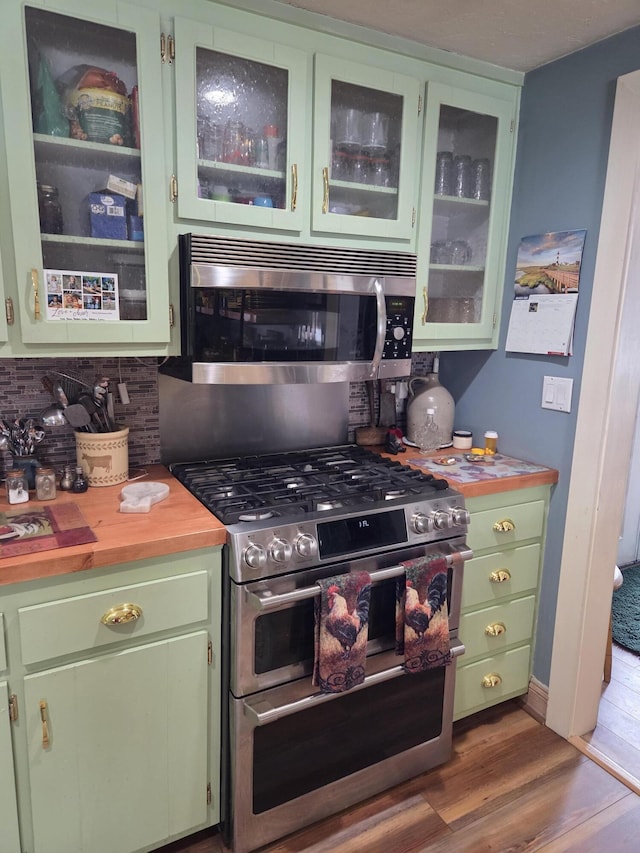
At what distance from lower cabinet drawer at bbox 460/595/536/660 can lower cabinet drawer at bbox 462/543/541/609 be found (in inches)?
1.6

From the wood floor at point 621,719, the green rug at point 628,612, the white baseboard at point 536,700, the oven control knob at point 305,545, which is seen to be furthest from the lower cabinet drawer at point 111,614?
the green rug at point 628,612

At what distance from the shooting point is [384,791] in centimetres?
181

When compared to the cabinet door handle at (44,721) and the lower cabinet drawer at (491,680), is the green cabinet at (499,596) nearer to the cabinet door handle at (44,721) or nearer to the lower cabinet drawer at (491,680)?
the lower cabinet drawer at (491,680)

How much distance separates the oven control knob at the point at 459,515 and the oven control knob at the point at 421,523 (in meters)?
0.09

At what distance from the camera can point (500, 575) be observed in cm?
202

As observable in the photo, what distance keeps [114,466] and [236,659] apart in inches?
26.5

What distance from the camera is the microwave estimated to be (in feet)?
5.20

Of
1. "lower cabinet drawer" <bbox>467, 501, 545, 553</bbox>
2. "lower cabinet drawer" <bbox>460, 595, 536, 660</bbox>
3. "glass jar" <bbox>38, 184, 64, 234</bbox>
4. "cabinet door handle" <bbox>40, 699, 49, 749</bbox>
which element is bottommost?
"lower cabinet drawer" <bbox>460, 595, 536, 660</bbox>

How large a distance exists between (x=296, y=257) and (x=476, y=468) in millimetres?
974

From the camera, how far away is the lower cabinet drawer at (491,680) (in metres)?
2.03

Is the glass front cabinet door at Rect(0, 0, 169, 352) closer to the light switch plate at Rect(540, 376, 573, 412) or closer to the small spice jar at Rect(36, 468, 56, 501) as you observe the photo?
the small spice jar at Rect(36, 468, 56, 501)

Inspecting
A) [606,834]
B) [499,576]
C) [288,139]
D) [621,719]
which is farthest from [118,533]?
[621,719]

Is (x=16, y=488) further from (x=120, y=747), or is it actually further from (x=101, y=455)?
(x=120, y=747)

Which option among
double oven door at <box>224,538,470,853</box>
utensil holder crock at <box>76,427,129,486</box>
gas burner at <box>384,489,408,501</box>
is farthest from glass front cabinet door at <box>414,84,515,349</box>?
utensil holder crock at <box>76,427,129,486</box>
